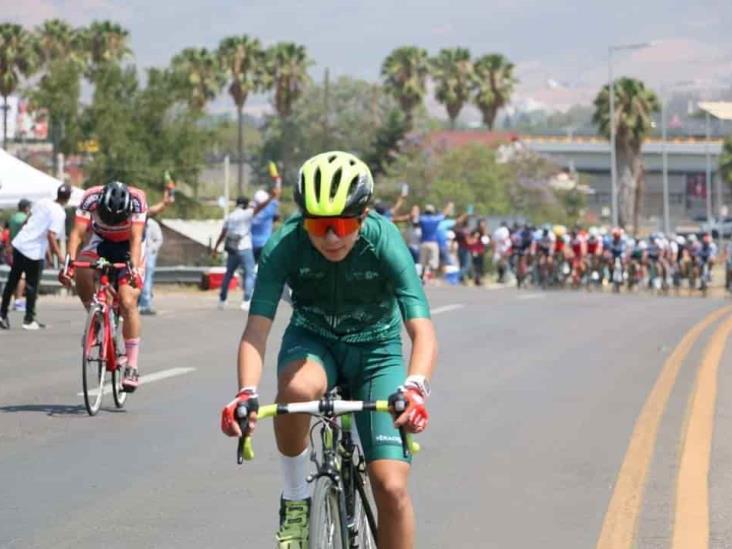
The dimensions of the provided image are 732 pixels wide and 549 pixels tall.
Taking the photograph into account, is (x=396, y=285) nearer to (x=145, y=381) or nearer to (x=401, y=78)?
(x=145, y=381)

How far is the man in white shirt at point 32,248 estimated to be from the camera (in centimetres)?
2083

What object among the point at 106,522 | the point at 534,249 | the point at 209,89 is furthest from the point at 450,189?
the point at 106,522

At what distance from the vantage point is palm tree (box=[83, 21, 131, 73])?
8125 centimetres

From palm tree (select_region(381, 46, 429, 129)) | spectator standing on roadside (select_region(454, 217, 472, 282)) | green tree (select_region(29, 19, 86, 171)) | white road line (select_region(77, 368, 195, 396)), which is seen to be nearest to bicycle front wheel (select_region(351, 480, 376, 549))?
white road line (select_region(77, 368, 195, 396))

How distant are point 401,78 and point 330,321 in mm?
91427

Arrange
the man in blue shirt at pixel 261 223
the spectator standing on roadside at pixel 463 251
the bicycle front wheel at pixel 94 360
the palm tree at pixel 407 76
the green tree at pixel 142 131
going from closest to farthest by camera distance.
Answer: the bicycle front wheel at pixel 94 360
the man in blue shirt at pixel 261 223
the spectator standing on roadside at pixel 463 251
the green tree at pixel 142 131
the palm tree at pixel 407 76

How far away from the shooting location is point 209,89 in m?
86.4

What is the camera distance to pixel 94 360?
40.7 feet

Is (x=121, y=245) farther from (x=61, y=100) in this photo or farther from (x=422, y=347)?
(x=61, y=100)

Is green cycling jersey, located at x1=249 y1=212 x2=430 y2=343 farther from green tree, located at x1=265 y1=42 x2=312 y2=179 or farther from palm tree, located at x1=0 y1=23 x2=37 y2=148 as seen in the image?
green tree, located at x1=265 y1=42 x2=312 y2=179

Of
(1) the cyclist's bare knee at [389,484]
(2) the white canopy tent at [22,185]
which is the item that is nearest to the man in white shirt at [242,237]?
(2) the white canopy tent at [22,185]

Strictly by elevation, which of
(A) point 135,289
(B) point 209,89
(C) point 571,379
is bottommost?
(C) point 571,379

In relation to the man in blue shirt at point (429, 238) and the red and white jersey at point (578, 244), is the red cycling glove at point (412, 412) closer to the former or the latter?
the man in blue shirt at point (429, 238)

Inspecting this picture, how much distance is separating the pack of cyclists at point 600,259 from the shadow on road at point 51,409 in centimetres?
3244
